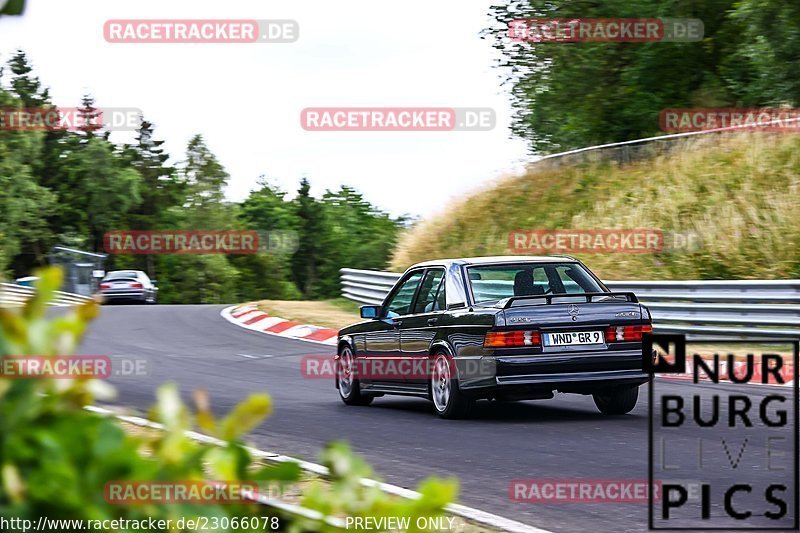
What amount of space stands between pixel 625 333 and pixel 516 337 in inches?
38.1

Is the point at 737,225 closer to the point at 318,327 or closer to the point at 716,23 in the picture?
the point at 318,327

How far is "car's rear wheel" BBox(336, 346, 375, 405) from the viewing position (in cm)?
1270

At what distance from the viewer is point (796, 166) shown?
24.6 meters

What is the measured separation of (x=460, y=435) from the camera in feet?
31.9

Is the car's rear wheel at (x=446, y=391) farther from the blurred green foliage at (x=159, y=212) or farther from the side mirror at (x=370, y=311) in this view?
the blurred green foliage at (x=159, y=212)

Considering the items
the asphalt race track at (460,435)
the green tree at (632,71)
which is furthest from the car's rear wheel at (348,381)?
the green tree at (632,71)

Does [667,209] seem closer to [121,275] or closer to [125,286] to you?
[125,286]

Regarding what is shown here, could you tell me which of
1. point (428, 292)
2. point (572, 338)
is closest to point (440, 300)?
point (428, 292)

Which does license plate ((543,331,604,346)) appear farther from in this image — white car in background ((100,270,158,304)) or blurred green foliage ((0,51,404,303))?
white car in background ((100,270,158,304))

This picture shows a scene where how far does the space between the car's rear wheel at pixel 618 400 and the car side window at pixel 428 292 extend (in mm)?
1812

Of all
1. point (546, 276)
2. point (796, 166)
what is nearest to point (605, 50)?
point (796, 166)

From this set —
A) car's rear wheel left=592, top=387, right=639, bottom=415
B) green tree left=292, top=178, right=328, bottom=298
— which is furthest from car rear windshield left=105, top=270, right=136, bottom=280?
green tree left=292, top=178, right=328, bottom=298

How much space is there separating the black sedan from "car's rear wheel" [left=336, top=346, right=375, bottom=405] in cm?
70

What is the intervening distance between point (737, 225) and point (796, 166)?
7.16 ft
